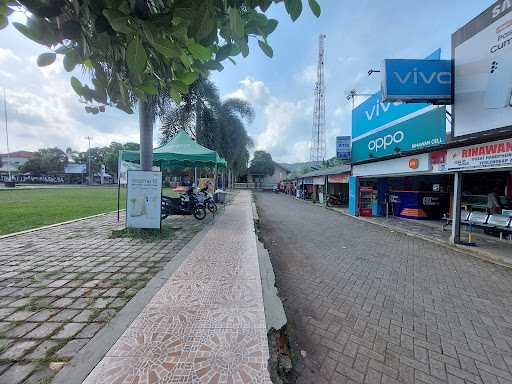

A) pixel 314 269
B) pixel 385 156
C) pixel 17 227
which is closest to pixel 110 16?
pixel 314 269

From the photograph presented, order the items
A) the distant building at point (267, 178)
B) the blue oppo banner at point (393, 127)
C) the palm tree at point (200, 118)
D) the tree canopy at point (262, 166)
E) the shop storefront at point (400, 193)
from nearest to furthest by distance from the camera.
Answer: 1. the blue oppo banner at point (393, 127)
2. the shop storefront at point (400, 193)
3. the palm tree at point (200, 118)
4. the tree canopy at point (262, 166)
5. the distant building at point (267, 178)

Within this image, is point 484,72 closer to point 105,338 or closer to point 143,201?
point 105,338

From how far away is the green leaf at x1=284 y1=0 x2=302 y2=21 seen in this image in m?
1.37

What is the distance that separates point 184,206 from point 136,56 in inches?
319

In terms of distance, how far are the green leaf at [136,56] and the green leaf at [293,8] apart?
837 mm

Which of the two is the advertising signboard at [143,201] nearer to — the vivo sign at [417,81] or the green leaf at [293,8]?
the green leaf at [293,8]

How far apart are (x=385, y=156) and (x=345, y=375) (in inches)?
371

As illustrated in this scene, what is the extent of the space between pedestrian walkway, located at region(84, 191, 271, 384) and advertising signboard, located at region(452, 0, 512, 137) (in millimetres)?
6504

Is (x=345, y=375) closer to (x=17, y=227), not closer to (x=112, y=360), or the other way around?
(x=112, y=360)

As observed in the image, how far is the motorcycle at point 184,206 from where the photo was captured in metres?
8.59

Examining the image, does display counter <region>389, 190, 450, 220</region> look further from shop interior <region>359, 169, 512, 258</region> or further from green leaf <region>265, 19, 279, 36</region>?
green leaf <region>265, 19, 279, 36</region>

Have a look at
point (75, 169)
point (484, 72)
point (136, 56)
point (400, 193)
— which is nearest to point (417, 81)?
point (484, 72)

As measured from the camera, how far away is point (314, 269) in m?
4.75

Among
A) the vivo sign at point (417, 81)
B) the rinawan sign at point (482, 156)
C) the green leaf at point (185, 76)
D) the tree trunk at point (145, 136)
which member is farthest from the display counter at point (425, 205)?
the green leaf at point (185, 76)
